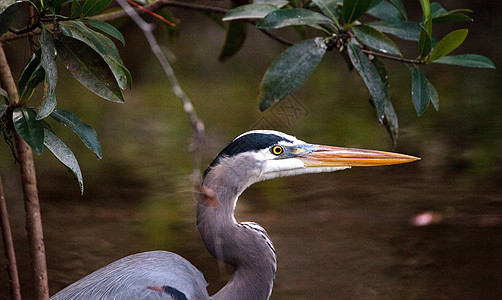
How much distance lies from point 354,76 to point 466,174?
2420 mm

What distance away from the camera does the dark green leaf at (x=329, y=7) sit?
6.14ft

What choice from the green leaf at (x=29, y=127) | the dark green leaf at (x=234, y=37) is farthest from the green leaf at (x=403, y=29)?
the green leaf at (x=29, y=127)

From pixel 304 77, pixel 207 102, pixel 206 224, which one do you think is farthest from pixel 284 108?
pixel 207 102

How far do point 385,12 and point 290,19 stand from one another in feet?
1.41

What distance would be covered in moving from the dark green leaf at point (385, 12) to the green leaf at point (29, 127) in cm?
112

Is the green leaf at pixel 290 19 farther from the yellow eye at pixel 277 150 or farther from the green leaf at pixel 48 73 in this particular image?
the green leaf at pixel 48 73

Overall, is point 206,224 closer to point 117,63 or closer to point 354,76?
point 117,63

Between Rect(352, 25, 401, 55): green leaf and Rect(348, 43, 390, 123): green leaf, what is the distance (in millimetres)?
40

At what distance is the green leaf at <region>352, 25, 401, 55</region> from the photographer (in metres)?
1.84

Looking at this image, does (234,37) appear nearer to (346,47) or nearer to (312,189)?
(346,47)

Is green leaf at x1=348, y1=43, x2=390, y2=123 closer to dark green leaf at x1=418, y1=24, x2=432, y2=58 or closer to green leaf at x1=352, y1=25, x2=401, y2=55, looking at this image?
green leaf at x1=352, y1=25, x2=401, y2=55

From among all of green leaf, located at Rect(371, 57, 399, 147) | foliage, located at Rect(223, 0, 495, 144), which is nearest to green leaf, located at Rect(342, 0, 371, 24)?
foliage, located at Rect(223, 0, 495, 144)

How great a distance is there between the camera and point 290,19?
1.83 m

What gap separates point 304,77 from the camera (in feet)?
6.08
